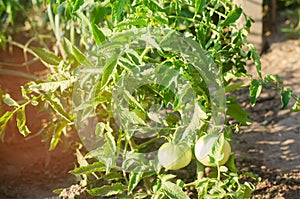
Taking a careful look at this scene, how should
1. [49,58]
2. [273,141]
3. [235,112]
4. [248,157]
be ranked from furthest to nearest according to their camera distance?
[273,141] → [248,157] → [49,58] → [235,112]

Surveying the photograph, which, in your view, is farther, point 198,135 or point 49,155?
point 49,155

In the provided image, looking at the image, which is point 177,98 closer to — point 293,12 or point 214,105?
point 214,105

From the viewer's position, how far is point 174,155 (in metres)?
1.56

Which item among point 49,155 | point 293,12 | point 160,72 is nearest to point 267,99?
point 293,12

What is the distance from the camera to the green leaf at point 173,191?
4.97 feet

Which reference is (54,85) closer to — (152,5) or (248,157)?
(152,5)

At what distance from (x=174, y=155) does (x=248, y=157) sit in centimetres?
73

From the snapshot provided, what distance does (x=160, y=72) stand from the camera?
1.52 m


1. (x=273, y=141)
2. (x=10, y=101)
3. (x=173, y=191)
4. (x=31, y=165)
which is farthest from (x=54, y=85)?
(x=273, y=141)

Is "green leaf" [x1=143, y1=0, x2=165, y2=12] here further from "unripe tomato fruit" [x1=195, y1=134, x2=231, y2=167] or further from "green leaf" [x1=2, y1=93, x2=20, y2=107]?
"green leaf" [x1=2, y1=93, x2=20, y2=107]

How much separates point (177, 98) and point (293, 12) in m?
2.00

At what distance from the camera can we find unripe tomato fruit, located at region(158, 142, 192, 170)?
1559 mm

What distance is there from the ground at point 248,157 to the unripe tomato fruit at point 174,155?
0.46 metres

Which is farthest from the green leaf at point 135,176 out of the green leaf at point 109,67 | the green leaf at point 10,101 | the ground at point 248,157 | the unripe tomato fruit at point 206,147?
the ground at point 248,157
